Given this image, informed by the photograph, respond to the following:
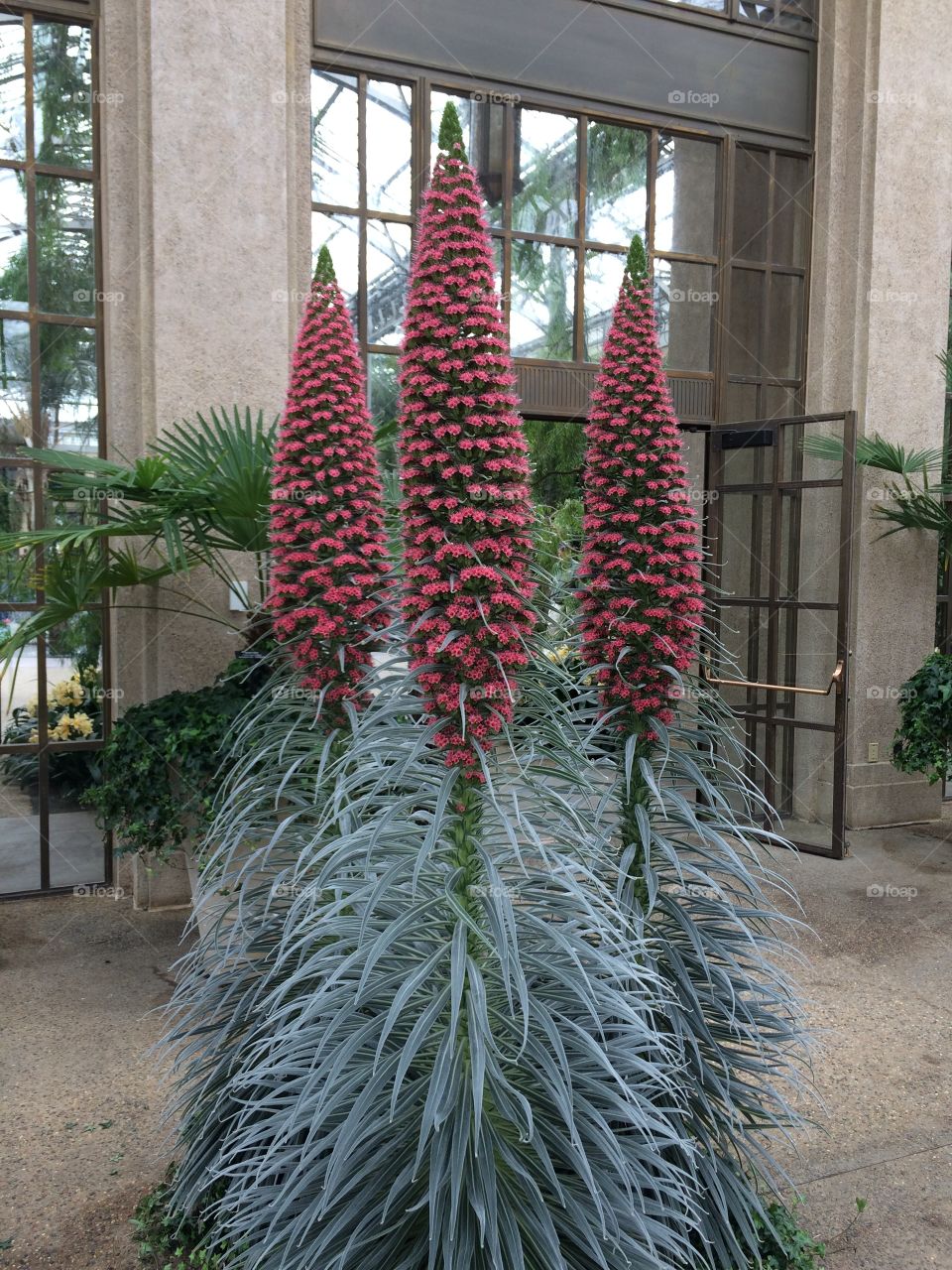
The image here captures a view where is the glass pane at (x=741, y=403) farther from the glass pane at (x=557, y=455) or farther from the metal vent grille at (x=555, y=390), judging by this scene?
the glass pane at (x=557, y=455)

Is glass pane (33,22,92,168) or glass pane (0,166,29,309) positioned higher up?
glass pane (33,22,92,168)

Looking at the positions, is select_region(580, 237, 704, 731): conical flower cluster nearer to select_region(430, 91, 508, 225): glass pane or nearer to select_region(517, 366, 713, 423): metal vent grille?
select_region(517, 366, 713, 423): metal vent grille

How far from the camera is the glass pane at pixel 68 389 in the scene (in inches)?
206

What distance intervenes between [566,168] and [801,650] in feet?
11.6

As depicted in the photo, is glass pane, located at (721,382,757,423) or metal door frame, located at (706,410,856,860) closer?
metal door frame, located at (706,410,856,860)

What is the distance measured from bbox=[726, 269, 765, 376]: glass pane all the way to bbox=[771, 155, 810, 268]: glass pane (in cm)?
27

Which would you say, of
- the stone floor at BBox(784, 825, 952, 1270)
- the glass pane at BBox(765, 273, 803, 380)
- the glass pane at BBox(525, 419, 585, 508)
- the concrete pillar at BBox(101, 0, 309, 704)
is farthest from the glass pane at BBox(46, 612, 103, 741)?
the glass pane at BBox(525, 419, 585, 508)

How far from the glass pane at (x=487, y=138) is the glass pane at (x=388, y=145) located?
208 mm

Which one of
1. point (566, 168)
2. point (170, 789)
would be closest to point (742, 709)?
point (566, 168)

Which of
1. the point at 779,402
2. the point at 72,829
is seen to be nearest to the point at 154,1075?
the point at 72,829

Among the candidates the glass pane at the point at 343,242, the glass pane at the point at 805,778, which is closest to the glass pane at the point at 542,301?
the glass pane at the point at 343,242

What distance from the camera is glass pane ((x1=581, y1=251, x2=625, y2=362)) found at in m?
6.27

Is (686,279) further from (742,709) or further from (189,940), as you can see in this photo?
(189,940)

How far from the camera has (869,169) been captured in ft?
22.3
